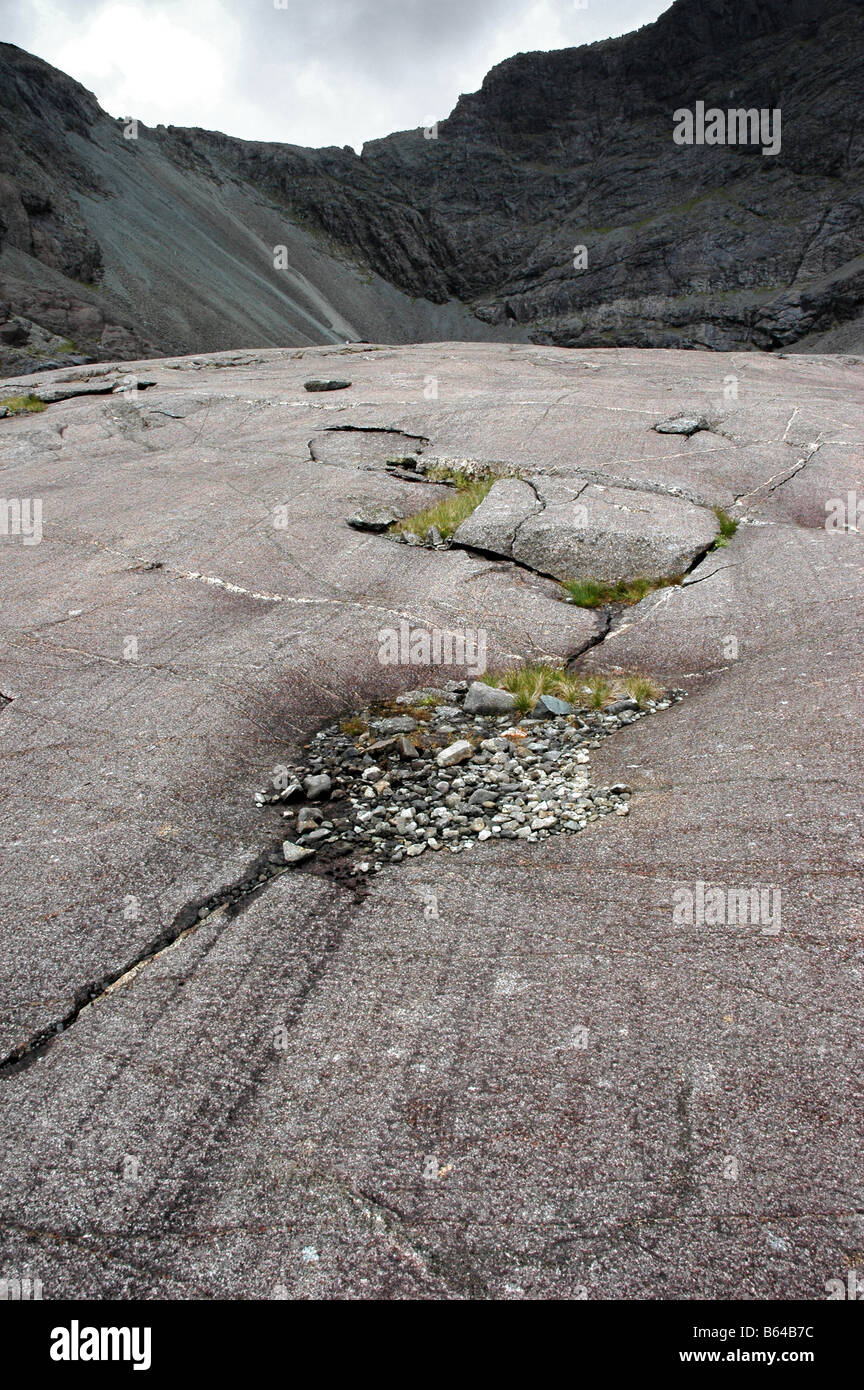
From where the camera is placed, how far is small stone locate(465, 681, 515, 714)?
6.31 metres

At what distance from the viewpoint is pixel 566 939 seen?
3896 mm

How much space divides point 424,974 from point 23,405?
19.1m

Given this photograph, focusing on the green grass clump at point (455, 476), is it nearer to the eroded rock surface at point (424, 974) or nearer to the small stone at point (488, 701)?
the eroded rock surface at point (424, 974)

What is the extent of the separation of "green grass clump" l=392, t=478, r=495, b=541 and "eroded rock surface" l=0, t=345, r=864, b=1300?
4.35 feet

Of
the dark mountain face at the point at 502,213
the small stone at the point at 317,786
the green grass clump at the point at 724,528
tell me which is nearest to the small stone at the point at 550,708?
the small stone at the point at 317,786

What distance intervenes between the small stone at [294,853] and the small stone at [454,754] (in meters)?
1.29

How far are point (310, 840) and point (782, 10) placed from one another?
13077 cm

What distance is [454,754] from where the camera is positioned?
221 inches

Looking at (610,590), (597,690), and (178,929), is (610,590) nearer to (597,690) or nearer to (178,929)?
(597,690)

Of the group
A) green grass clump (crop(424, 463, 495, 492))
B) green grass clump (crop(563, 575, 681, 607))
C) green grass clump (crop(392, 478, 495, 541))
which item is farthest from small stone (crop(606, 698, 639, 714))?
green grass clump (crop(424, 463, 495, 492))

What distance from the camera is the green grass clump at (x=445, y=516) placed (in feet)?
30.4

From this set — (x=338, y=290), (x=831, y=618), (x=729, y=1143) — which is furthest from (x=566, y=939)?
(x=338, y=290)
